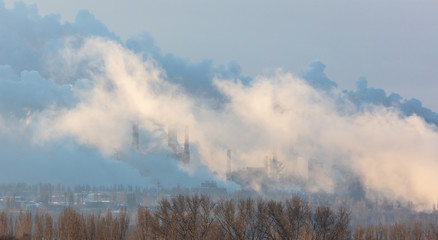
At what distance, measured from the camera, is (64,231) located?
52.8 m

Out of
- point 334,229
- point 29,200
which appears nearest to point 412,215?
point 334,229

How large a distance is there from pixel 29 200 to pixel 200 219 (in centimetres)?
12768

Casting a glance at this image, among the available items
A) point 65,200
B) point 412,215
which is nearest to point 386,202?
point 412,215

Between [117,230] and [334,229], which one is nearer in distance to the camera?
[334,229]

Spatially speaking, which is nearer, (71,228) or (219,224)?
(71,228)

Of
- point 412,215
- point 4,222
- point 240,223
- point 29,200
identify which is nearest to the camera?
point 240,223

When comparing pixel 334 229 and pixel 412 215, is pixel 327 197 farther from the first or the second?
pixel 334 229

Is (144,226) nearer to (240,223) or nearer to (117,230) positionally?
(117,230)

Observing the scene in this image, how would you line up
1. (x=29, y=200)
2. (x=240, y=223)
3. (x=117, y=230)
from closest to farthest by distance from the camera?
(x=240, y=223) < (x=117, y=230) < (x=29, y=200)

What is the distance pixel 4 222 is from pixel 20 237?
7.53 metres

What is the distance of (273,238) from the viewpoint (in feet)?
163

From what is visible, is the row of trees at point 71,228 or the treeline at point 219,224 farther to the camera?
the row of trees at point 71,228

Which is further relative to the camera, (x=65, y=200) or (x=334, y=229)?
(x=65, y=200)

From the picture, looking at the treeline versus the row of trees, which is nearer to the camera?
the treeline
